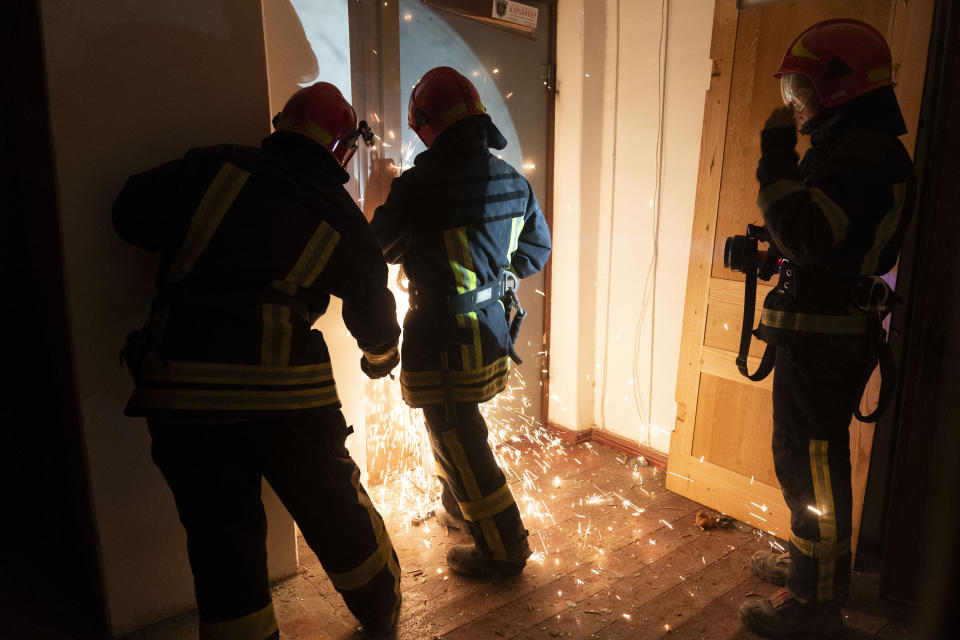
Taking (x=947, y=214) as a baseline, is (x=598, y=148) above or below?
above

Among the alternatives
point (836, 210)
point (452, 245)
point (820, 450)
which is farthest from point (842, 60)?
point (452, 245)

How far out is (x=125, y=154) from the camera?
176 centimetres

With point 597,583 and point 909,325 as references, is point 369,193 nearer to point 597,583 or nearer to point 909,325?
point 597,583

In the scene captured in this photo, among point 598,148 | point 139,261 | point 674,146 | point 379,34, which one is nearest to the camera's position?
point 139,261

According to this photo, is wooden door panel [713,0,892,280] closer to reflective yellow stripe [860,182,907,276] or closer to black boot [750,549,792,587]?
reflective yellow stripe [860,182,907,276]

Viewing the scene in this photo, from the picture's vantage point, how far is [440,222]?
2.01 meters

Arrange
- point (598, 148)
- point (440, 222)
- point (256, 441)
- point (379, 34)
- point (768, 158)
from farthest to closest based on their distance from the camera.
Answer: point (598, 148) → point (379, 34) → point (440, 222) → point (768, 158) → point (256, 441)

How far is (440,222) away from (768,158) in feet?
3.38

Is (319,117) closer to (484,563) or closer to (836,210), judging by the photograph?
(836,210)

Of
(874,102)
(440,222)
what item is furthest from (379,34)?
(874,102)

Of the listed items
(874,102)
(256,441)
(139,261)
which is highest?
(874,102)

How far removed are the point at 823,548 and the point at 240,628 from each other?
1795 millimetres

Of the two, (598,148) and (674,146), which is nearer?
(674,146)

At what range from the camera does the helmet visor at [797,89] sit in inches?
73.5
